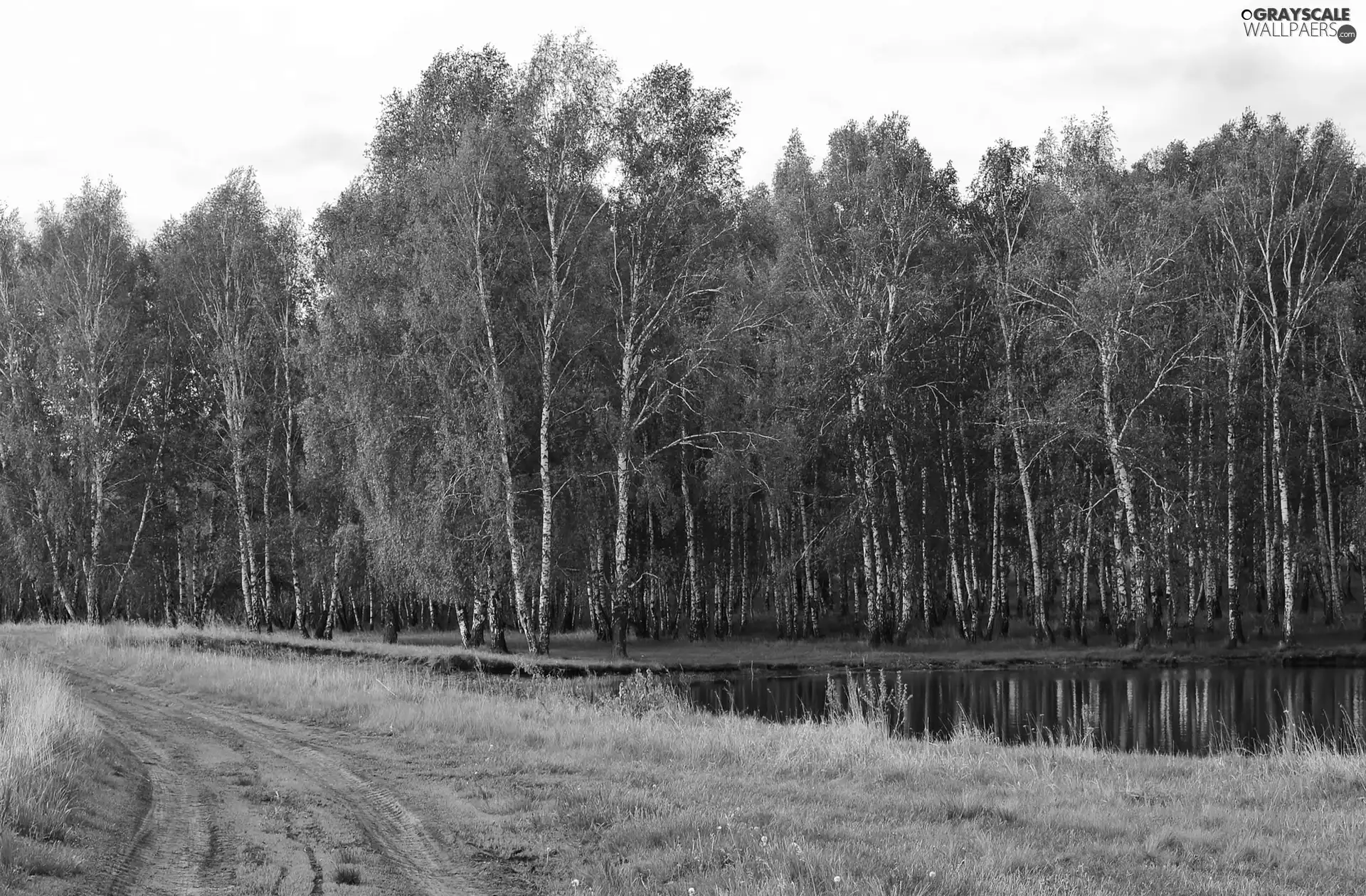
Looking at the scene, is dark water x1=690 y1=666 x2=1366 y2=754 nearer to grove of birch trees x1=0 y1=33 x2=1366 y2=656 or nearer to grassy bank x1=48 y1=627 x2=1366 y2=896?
grassy bank x1=48 y1=627 x2=1366 y2=896

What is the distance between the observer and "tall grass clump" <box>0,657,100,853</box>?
30.7 ft

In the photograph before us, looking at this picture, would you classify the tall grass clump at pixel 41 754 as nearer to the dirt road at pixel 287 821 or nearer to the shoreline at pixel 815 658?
the dirt road at pixel 287 821

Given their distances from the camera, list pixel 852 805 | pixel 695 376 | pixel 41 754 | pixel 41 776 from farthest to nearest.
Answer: pixel 695 376 < pixel 41 754 < pixel 852 805 < pixel 41 776

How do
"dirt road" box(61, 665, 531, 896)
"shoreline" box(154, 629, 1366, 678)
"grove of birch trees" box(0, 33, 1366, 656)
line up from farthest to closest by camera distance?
"grove of birch trees" box(0, 33, 1366, 656), "shoreline" box(154, 629, 1366, 678), "dirt road" box(61, 665, 531, 896)

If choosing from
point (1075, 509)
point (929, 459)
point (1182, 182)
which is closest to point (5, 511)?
point (929, 459)

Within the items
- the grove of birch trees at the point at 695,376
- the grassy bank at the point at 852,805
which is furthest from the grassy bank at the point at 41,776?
the grove of birch trees at the point at 695,376

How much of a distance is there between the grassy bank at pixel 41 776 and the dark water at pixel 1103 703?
1148 centimetres

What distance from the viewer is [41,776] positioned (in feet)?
34.0

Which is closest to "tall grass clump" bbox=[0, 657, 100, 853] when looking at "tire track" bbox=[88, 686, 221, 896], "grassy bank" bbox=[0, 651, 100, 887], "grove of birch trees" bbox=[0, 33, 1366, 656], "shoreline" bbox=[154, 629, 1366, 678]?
"grassy bank" bbox=[0, 651, 100, 887]

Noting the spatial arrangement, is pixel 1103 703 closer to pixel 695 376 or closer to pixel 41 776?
pixel 695 376

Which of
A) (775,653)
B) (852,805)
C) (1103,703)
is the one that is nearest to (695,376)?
(775,653)

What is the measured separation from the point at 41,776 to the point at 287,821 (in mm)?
2411

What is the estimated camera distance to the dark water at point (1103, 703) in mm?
20250

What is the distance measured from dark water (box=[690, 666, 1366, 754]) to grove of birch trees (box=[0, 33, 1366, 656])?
17.9 ft
